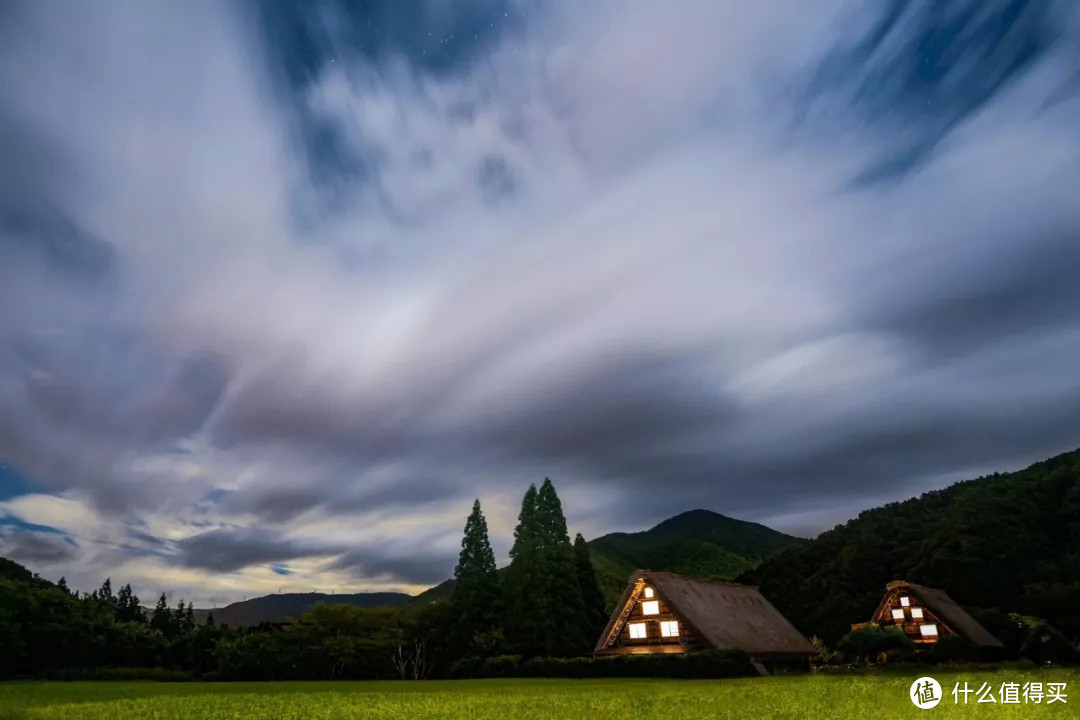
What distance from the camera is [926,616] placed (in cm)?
5397

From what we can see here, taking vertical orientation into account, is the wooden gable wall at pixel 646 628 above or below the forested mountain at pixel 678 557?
below

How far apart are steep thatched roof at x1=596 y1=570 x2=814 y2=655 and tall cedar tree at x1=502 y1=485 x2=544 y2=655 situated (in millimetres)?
5966

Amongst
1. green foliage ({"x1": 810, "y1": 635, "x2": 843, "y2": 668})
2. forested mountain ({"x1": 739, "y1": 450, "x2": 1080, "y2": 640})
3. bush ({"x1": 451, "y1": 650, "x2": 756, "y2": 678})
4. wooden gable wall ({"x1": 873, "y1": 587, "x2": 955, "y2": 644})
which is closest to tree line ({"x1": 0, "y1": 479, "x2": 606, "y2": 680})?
bush ({"x1": 451, "y1": 650, "x2": 756, "y2": 678})

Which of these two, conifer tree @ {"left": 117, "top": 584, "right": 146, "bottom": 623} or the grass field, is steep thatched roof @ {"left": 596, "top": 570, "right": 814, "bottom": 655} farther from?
conifer tree @ {"left": 117, "top": 584, "right": 146, "bottom": 623}

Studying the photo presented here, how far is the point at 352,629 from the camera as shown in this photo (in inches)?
2226

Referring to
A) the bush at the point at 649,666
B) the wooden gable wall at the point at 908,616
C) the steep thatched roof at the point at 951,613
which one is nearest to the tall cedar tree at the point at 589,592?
the bush at the point at 649,666

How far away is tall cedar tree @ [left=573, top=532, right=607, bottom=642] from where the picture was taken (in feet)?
180

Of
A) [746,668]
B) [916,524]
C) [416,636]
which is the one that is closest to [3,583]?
[416,636]

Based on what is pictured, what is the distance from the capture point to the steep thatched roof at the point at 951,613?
51031 millimetres

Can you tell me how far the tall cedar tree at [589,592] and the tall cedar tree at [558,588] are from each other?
120 centimetres

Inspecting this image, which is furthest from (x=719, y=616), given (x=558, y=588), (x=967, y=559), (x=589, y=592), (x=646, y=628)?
(x=967, y=559)

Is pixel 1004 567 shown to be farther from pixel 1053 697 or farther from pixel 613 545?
pixel 613 545

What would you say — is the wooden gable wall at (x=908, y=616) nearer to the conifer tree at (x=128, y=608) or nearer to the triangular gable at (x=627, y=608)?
the triangular gable at (x=627, y=608)

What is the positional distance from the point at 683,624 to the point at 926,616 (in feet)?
78.0
